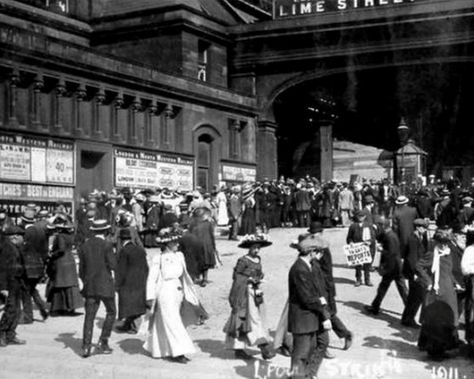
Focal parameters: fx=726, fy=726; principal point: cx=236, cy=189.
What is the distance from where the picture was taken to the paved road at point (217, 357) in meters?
9.59

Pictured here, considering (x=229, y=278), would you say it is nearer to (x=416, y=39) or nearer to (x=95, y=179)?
(x=95, y=179)

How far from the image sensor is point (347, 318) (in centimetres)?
1267

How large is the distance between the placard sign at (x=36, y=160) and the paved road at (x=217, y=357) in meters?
9.71

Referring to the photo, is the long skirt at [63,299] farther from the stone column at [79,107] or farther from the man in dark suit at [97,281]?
the stone column at [79,107]

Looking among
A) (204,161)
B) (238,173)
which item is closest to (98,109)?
(204,161)

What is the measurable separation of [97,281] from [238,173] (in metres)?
23.3

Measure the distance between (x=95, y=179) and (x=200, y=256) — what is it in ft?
39.6

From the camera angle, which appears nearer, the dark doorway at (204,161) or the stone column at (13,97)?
the stone column at (13,97)

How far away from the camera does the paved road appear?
31.4 feet

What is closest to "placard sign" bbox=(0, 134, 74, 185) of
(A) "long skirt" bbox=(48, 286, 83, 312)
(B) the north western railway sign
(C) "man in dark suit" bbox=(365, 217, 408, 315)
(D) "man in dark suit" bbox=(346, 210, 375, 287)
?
(A) "long skirt" bbox=(48, 286, 83, 312)

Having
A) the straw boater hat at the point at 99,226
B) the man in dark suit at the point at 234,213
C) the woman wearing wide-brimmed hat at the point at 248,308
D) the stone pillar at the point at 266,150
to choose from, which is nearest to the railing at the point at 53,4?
the stone pillar at the point at 266,150

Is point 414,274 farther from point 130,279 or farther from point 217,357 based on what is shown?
point 130,279

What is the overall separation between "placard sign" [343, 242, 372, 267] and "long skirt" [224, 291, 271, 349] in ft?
15.9

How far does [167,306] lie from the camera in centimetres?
1003
